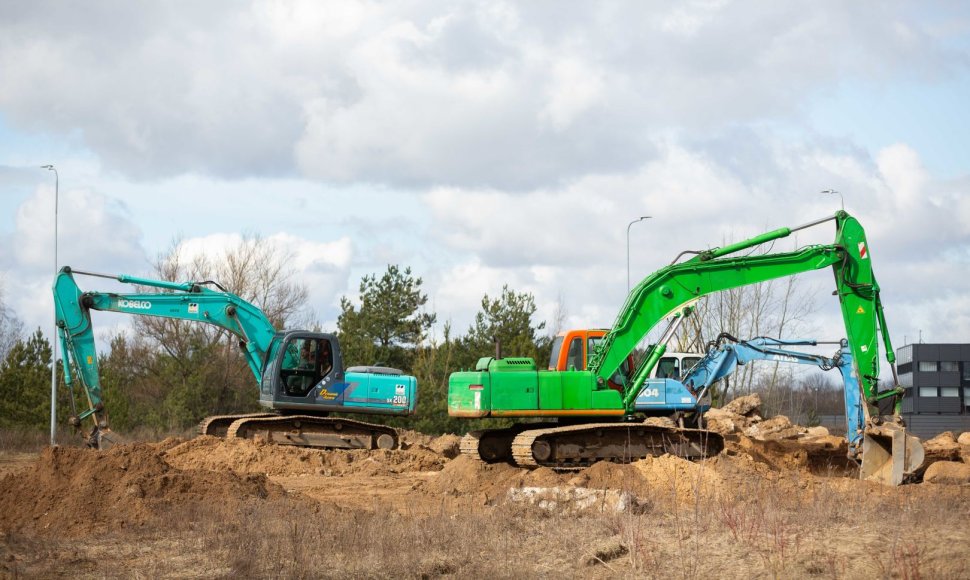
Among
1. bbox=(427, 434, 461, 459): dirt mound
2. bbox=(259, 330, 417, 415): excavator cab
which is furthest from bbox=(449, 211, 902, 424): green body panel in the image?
bbox=(427, 434, 461, 459): dirt mound

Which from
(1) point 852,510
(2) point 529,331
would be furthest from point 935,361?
(1) point 852,510

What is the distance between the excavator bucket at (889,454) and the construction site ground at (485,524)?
1.77 feet

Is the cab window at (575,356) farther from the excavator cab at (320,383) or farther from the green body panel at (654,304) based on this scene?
the excavator cab at (320,383)

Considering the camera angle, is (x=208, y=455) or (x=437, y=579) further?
(x=208, y=455)

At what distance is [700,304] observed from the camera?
150ft

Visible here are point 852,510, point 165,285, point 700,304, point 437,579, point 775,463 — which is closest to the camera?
point 437,579

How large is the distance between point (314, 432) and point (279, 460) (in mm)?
2270

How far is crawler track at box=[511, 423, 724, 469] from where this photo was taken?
1741cm

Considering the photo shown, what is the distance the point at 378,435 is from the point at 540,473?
893 centimetres

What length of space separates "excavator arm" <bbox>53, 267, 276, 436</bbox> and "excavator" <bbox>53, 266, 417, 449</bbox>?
0.02m

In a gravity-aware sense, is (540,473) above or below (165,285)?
below

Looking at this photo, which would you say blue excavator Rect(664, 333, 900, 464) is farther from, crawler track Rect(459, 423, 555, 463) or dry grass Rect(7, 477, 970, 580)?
dry grass Rect(7, 477, 970, 580)

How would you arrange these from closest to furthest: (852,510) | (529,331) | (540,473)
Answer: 1. (852,510)
2. (540,473)
3. (529,331)

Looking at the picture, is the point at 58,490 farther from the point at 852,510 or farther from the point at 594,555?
the point at 852,510
